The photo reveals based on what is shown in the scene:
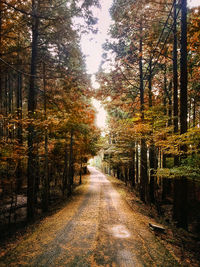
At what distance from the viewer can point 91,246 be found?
16.1 ft

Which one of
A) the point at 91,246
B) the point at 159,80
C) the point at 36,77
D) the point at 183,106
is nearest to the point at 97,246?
the point at 91,246

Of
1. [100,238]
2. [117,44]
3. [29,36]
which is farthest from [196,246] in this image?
[29,36]

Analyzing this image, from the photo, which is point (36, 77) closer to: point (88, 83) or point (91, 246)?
point (88, 83)

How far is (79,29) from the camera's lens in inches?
327

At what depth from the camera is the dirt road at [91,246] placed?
13.8 ft

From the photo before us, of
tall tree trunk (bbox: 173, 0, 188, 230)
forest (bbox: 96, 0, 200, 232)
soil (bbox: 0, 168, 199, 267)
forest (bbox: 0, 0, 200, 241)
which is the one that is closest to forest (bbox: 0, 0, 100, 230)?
forest (bbox: 0, 0, 200, 241)

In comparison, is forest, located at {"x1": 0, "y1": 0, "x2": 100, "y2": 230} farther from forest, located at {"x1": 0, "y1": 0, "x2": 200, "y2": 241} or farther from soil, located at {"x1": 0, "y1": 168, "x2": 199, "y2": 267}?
soil, located at {"x1": 0, "y1": 168, "x2": 199, "y2": 267}

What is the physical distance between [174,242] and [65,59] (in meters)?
11.5

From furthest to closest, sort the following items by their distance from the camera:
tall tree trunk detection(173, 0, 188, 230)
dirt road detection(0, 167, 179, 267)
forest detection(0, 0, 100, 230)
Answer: forest detection(0, 0, 100, 230)
tall tree trunk detection(173, 0, 188, 230)
dirt road detection(0, 167, 179, 267)

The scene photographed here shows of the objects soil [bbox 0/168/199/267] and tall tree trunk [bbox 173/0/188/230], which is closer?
soil [bbox 0/168/199/267]

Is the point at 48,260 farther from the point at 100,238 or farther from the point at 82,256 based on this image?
the point at 100,238

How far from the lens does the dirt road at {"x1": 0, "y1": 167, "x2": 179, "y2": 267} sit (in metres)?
4.20

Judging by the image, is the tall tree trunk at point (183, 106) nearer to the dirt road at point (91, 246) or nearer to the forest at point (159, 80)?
the forest at point (159, 80)

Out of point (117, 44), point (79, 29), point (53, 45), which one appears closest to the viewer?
point (79, 29)
